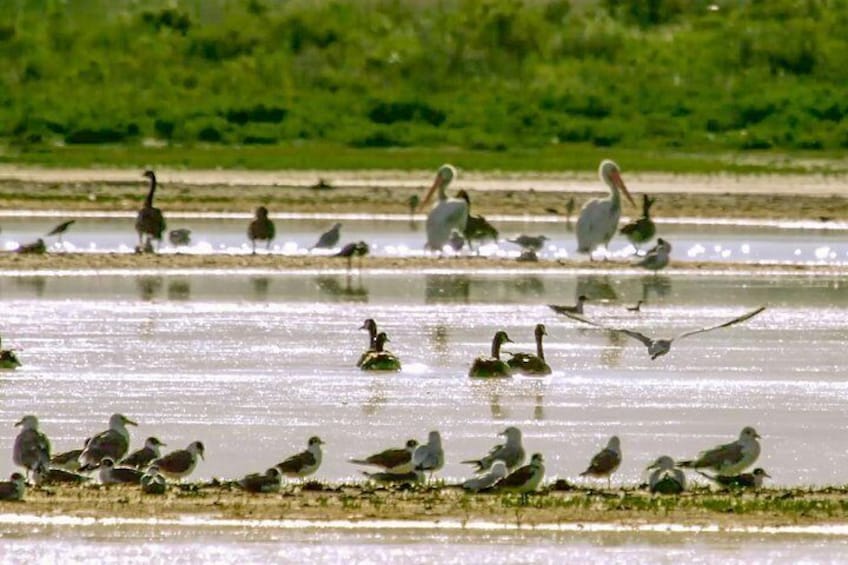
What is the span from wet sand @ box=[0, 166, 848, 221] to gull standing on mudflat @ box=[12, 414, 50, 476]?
18920 mm

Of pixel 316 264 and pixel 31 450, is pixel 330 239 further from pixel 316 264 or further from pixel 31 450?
pixel 31 450

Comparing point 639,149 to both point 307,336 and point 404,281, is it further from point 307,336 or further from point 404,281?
point 307,336

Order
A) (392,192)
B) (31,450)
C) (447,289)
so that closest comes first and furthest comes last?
1. (31,450)
2. (447,289)
3. (392,192)

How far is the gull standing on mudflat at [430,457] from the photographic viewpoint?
11703 millimetres

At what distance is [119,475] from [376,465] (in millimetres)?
1312

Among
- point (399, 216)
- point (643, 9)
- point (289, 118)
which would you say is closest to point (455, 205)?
point (399, 216)

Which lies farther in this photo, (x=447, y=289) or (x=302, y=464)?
(x=447, y=289)

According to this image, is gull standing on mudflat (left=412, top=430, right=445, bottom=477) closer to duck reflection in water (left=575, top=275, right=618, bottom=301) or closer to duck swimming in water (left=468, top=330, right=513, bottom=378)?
duck swimming in water (left=468, top=330, right=513, bottom=378)

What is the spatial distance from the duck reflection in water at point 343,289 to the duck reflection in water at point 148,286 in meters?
1.54

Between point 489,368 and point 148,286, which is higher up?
point 148,286

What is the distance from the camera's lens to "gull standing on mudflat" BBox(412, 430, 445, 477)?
38.4ft

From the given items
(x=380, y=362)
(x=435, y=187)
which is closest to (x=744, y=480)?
(x=380, y=362)

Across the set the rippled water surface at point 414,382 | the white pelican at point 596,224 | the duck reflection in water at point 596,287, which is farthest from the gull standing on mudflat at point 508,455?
the white pelican at point 596,224

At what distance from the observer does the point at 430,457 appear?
1177cm
